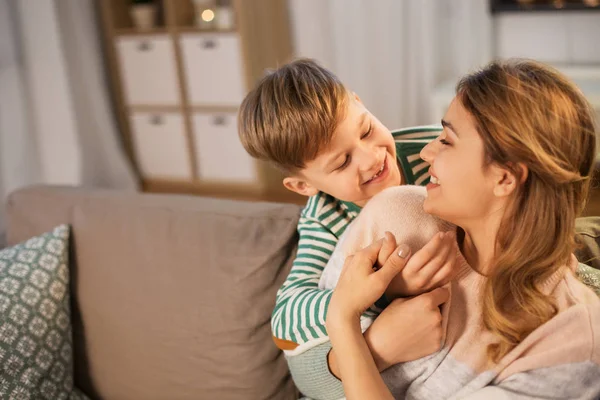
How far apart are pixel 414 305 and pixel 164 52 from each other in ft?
11.6

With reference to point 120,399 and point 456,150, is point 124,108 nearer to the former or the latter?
point 120,399

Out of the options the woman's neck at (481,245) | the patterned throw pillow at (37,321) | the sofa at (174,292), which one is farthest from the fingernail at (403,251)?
the patterned throw pillow at (37,321)

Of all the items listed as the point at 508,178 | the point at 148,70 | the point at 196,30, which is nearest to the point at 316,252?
the point at 508,178

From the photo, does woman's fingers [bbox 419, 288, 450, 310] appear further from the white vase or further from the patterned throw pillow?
the white vase

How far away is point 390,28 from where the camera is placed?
3.91 metres

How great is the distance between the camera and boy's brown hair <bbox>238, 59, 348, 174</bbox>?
140 cm

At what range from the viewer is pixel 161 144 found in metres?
4.68

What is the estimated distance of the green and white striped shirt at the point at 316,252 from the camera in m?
1.31

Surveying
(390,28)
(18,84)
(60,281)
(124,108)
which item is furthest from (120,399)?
(124,108)

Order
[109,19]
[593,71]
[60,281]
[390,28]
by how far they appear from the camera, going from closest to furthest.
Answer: [60,281]
[593,71]
[390,28]
[109,19]

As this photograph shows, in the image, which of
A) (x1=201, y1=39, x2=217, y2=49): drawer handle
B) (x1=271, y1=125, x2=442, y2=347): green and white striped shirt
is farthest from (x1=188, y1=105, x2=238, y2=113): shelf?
(x1=271, y1=125, x2=442, y2=347): green and white striped shirt

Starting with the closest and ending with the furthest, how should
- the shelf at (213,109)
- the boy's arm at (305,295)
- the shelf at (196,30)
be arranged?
1. the boy's arm at (305,295)
2. the shelf at (196,30)
3. the shelf at (213,109)

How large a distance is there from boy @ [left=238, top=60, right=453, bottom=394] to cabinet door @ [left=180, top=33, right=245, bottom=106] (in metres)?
2.75

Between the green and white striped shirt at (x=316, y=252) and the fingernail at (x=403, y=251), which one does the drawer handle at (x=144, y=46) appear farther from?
the fingernail at (x=403, y=251)
